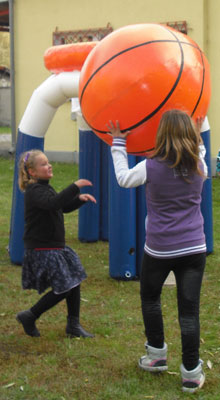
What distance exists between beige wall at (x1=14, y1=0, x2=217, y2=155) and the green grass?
8.58m

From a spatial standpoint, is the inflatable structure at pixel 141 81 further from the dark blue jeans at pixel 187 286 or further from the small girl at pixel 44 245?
the dark blue jeans at pixel 187 286

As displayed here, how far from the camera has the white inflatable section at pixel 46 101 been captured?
6.51 m

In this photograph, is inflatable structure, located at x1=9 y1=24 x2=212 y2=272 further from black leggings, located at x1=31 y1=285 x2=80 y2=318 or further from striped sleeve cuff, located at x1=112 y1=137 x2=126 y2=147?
black leggings, located at x1=31 y1=285 x2=80 y2=318

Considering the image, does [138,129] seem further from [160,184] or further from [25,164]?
[25,164]

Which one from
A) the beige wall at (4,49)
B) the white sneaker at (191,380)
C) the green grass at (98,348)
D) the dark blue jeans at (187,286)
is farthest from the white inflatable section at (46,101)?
the beige wall at (4,49)

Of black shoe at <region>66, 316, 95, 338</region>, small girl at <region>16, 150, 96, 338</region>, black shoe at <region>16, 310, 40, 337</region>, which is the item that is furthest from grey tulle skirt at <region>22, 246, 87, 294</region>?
black shoe at <region>66, 316, 95, 338</region>

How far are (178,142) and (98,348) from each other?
1750mm

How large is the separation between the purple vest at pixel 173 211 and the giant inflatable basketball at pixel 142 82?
1.36 ft

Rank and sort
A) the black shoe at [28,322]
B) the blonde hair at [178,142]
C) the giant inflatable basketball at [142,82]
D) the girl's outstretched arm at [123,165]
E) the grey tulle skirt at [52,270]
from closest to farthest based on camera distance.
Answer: the blonde hair at [178,142]
the girl's outstretched arm at [123,165]
the giant inflatable basketball at [142,82]
the grey tulle skirt at [52,270]
the black shoe at [28,322]

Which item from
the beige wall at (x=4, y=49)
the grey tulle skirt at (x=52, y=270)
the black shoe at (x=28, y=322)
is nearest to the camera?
the grey tulle skirt at (x=52, y=270)

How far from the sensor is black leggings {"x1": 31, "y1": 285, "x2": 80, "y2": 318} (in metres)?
4.57

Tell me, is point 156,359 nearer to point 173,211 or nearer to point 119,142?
point 173,211

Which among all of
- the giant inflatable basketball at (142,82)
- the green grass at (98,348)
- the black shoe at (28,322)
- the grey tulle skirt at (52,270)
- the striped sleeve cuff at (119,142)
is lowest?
the green grass at (98,348)

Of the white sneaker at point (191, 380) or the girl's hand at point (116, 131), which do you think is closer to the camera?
the white sneaker at point (191, 380)
